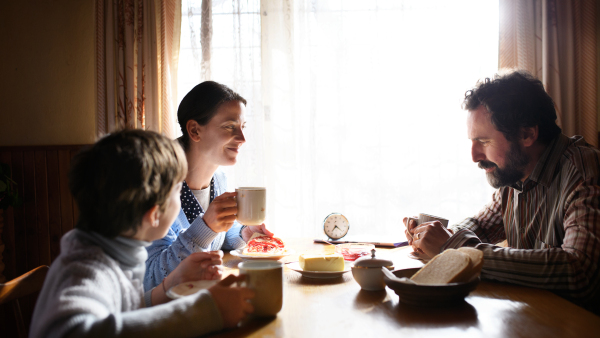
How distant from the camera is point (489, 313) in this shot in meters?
0.97

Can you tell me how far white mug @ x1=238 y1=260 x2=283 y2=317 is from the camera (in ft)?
2.97

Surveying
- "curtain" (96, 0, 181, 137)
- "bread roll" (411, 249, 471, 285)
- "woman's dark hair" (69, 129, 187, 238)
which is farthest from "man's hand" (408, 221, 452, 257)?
"curtain" (96, 0, 181, 137)

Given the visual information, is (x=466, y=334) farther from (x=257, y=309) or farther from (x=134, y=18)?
(x=134, y=18)

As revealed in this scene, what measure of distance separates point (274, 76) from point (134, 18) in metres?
1.02

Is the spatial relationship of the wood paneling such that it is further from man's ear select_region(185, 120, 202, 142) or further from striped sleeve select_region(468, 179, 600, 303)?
striped sleeve select_region(468, 179, 600, 303)

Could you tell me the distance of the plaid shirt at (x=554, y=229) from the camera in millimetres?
1207

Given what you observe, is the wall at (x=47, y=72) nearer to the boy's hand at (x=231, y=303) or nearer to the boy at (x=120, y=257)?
the boy at (x=120, y=257)

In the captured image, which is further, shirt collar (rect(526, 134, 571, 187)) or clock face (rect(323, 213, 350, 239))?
clock face (rect(323, 213, 350, 239))

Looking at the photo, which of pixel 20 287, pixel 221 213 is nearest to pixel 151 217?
pixel 221 213

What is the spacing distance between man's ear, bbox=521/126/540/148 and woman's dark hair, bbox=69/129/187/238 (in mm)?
1343

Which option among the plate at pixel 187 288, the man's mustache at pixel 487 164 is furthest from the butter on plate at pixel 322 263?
the man's mustache at pixel 487 164

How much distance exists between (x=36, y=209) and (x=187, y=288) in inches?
97.2

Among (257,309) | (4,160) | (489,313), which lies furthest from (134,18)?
(489,313)

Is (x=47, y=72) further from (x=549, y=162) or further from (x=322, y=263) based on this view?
(x=549, y=162)
